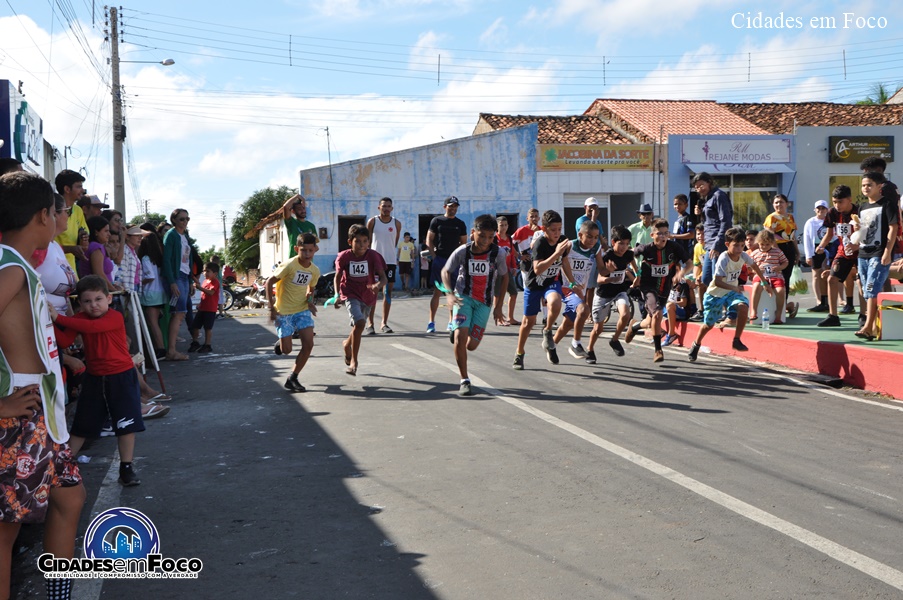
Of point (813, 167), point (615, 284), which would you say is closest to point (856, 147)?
point (813, 167)

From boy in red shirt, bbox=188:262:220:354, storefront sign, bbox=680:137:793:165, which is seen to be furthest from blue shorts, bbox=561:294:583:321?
storefront sign, bbox=680:137:793:165

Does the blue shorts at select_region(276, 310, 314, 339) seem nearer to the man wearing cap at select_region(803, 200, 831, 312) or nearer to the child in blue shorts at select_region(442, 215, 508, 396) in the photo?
the child in blue shorts at select_region(442, 215, 508, 396)

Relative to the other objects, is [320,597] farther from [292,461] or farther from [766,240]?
[766,240]

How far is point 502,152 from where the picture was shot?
33.7m

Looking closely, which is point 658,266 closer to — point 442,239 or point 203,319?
point 442,239

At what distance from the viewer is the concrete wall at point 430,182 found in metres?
31.6

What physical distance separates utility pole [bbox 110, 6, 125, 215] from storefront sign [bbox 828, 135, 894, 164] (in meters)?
27.1

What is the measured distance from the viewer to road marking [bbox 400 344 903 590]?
4.22m

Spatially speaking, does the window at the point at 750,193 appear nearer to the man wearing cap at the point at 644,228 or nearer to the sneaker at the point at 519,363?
the man wearing cap at the point at 644,228

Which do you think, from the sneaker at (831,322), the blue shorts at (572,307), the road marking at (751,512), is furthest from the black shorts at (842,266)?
the road marking at (751,512)

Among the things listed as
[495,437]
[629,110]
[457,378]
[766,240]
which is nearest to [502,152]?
[629,110]

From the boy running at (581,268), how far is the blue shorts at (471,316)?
6.45ft

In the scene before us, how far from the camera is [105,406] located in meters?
6.11

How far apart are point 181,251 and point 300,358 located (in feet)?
13.0
